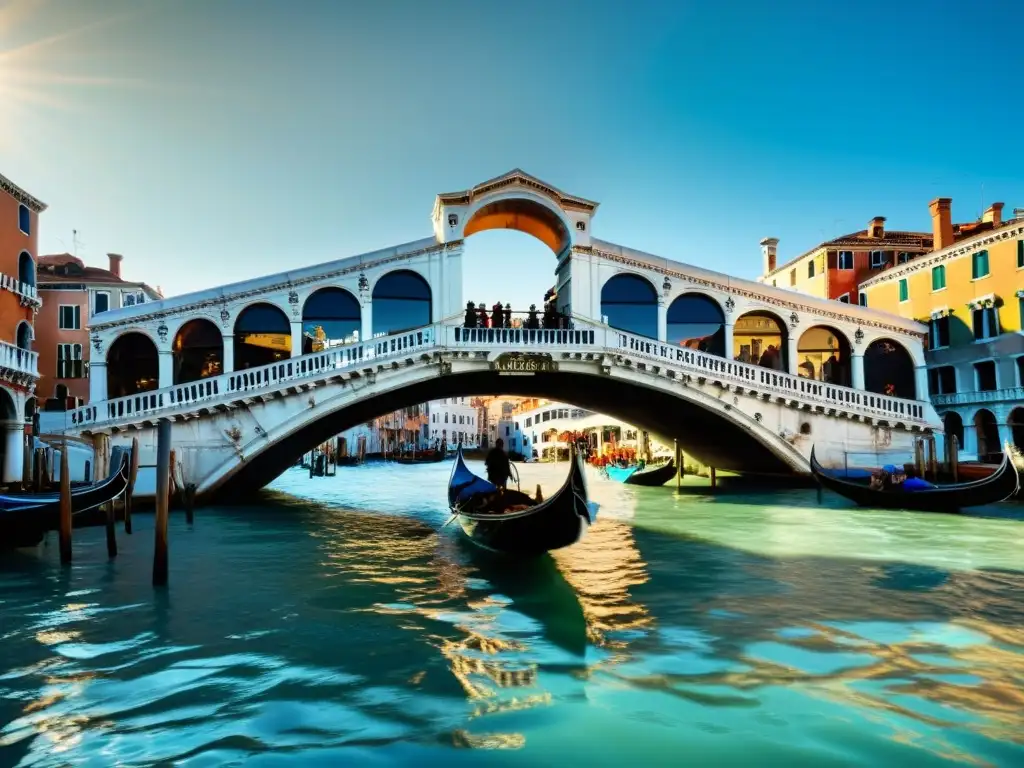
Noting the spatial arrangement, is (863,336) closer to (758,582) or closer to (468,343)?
(468,343)

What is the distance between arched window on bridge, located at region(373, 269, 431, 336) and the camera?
42.5 ft

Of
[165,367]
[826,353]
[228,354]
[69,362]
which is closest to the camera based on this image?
[165,367]

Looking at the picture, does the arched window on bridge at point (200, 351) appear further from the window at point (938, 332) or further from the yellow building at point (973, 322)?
the window at point (938, 332)

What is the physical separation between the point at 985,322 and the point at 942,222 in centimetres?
323

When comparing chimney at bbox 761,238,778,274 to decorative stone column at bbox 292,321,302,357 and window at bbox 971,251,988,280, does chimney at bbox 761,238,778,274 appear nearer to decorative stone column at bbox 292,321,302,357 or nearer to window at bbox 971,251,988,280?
window at bbox 971,251,988,280

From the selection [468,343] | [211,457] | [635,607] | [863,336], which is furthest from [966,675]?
[863,336]

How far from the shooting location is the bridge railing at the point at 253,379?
10562 mm

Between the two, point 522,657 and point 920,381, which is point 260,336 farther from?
point 920,381

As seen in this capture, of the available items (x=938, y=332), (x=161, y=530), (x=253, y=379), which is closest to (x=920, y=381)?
(x=938, y=332)

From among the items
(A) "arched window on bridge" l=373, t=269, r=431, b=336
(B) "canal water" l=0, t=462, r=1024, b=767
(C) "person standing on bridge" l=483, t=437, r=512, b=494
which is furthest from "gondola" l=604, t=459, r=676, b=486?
(C) "person standing on bridge" l=483, t=437, r=512, b=494

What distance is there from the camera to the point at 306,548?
7.78 meters

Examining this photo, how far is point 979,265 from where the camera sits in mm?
14984

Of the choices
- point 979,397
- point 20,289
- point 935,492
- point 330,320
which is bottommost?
point 935,492

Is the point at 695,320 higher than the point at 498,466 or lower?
higher
